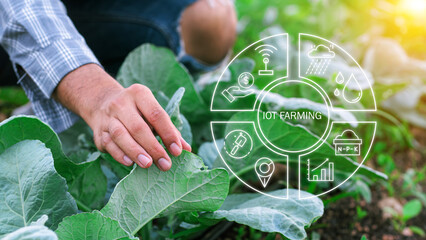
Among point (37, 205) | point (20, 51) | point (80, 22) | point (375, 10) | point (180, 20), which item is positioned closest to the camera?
point (37, 205)

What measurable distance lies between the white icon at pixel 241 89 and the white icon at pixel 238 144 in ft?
0.37

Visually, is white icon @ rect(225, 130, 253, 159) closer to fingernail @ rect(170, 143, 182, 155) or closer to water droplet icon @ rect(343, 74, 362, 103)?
fingernail @ rect(170, 143, 182, 155)

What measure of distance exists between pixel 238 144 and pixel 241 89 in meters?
0.19

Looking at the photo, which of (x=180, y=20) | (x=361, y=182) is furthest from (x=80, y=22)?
(x=361, y=182)

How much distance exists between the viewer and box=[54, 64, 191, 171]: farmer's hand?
0.59 metres

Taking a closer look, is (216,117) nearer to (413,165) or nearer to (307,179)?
(307,179)

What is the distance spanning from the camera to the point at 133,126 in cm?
59

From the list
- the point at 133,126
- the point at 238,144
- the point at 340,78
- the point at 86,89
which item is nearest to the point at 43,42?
the point at 86,89

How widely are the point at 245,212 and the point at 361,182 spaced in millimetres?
423

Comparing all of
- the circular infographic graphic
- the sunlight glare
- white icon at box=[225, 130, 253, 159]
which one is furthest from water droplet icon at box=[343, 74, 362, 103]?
the sunlight glare

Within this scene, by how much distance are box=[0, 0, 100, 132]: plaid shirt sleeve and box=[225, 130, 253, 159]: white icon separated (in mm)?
287

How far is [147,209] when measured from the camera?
2.06 ft

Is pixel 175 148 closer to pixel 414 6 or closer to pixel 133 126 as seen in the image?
pixel 133 126

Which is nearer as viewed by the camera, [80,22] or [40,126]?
[40,126]
